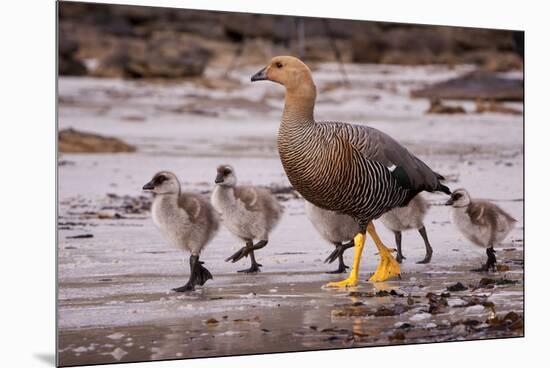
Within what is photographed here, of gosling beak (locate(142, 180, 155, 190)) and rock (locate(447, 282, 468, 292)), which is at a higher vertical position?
gosling beak (locate(142, 180, 155, 190))

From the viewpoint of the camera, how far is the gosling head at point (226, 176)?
4852mm

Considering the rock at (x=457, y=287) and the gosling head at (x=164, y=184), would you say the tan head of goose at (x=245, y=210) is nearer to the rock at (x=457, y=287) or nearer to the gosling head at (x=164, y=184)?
the gosling head at (x=164, y=184)

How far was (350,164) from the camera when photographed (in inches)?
189

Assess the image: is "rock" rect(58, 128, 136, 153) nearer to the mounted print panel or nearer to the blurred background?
the mounted print panel

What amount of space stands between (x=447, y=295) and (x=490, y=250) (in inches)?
16.5

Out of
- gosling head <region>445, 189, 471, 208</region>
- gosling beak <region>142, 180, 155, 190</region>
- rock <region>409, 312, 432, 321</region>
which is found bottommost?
rock <region>409, 312, 432, 321</region>

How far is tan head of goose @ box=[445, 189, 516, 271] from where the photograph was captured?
17.3 ft

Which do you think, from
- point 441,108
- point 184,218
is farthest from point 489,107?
point 184,218

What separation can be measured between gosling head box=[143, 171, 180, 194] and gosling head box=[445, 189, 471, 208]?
5.23ft

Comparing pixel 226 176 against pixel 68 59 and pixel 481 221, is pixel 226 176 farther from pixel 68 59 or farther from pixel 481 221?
pixel 481 221

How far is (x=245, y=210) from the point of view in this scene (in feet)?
16.0

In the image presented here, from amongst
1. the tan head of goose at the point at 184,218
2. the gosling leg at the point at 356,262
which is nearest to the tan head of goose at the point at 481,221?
the gosling leg at the point at 356,262

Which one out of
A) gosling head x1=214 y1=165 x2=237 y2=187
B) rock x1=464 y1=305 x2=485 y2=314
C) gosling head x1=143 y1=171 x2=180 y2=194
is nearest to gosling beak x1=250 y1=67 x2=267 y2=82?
gosling head x1=214 y1=165 x2=237 y2=187

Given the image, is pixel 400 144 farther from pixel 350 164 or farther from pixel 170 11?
pixel 170 11
